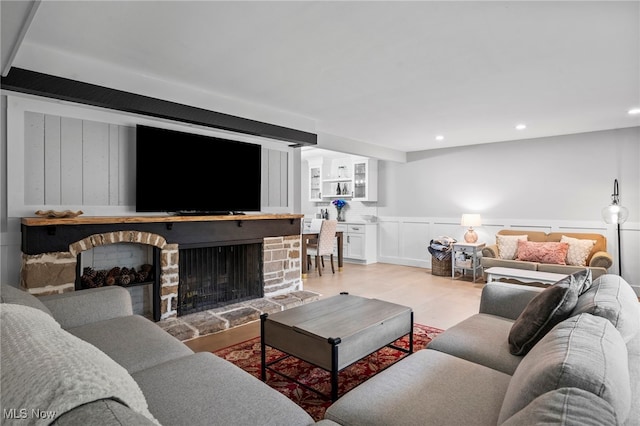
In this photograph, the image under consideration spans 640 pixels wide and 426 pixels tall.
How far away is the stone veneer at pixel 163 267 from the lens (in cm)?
276

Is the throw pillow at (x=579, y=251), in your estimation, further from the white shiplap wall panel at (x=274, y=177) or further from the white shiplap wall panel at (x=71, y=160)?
the white shiplap wall panel at (x=71, y=160)

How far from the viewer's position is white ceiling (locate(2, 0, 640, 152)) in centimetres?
207

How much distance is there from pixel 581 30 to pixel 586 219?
3.90 metres

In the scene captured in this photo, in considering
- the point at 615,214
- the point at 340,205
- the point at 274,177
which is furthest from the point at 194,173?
the point at 615,214

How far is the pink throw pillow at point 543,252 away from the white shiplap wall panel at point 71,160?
557 centimetres

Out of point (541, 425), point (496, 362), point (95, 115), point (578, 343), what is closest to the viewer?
point (541, 425)

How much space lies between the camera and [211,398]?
4.55ft

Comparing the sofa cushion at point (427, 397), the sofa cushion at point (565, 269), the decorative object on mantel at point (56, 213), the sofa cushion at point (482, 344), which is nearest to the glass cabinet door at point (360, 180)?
the sofa cushion at point (565, 269)

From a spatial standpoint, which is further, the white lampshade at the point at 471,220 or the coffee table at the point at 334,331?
the white lampshade at the point at 471,220

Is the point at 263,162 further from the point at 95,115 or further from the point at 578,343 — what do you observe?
the point at 578,343

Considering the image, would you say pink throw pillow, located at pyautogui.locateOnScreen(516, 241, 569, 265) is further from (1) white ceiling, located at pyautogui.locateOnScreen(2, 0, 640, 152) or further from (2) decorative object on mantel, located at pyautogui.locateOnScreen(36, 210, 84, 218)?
(2) decorative object on mantel, located at pyautogui.locateOnScreen(36, 210, 84, 218)

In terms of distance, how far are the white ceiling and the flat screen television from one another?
494 millimetres

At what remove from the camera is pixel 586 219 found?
5164 mm

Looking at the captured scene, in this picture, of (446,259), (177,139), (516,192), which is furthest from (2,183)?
(516,192)
